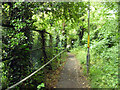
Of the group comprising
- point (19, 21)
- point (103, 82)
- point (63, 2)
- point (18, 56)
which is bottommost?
point (103, 82)

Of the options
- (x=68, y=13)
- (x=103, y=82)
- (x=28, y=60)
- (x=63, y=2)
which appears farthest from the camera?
(x=68, y=13)

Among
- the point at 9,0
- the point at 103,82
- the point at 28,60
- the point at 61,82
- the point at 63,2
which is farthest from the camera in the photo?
the point at 61,82

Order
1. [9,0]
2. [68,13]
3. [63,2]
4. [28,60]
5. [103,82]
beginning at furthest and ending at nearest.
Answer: [68,13] < [103,82] < [63,2] < [28,60] < [9,0]

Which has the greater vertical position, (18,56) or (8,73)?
(18,56)

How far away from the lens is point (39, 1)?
2.75m

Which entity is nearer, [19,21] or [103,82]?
[19,21]

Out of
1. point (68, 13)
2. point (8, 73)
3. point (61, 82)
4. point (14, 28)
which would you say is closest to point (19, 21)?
point (14, 28)

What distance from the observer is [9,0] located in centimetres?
231

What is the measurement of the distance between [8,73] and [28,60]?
1.89 feet

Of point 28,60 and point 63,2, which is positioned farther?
point 63,2

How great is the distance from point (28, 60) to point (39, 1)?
1657 millimetres

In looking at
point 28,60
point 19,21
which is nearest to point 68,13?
point 19,21

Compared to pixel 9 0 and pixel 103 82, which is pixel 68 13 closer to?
pixel 9 0

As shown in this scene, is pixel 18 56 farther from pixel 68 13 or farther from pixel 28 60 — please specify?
pixel 68 13
